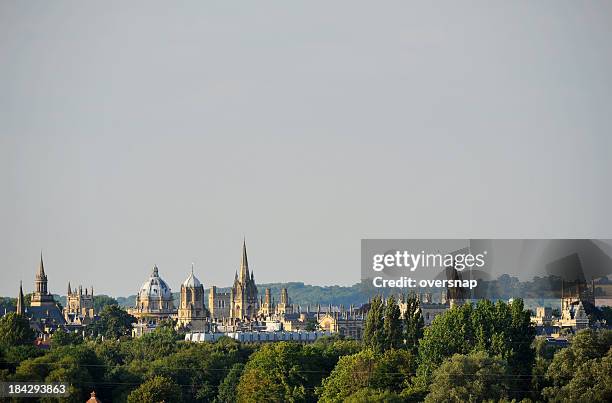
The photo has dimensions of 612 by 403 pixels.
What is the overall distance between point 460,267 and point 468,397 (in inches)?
3069

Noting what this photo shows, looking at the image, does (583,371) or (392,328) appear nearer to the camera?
(583,371)

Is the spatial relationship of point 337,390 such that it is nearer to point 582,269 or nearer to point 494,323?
point 494,323

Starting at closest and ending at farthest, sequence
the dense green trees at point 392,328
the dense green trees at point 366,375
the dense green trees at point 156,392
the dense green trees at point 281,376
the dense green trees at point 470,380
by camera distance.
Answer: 1. the dense green trees at point 470,380
2. the dense green trees at point 366,375
3. the dense green trees at point 156,392
4. the dense green trees at point 281,376
5. the dense green trees at point 392,328

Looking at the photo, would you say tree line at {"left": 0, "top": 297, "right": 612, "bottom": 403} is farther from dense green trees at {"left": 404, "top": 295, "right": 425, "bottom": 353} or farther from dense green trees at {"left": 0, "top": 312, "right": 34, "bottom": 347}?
dense green trees at {"left": 0, "top": 312, "right": 34, "bottom": 347}

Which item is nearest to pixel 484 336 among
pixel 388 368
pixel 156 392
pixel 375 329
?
pixel 388 368

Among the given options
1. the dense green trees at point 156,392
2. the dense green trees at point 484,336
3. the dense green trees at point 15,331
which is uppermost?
the dense green trees at point 15,331

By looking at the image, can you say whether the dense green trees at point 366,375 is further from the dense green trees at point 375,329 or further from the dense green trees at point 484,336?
the dense green trees at point 375,329

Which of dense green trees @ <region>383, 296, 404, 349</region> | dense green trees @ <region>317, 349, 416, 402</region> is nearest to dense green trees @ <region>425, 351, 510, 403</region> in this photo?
dense green trees @ <region>317, 349, 416, 402</region>

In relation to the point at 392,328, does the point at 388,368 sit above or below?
below

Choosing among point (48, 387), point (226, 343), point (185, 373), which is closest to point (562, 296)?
point (226, 343)

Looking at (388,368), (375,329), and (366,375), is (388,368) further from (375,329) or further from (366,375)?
(375,329)

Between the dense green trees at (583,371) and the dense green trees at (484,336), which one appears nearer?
the dense green trees at (583,371)

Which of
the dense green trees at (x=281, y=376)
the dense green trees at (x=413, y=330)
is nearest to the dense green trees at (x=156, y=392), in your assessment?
the dense green trees at (x=281, y=376)

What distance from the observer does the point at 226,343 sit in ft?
483
